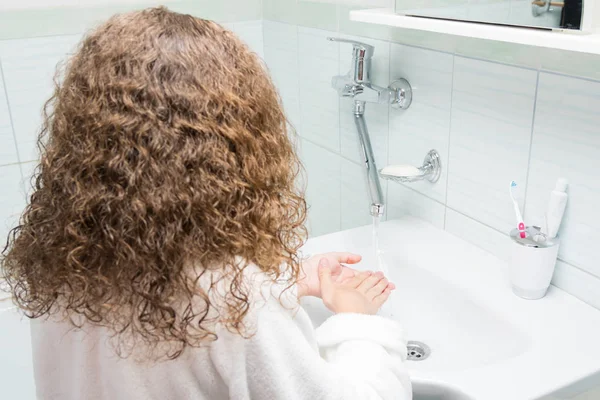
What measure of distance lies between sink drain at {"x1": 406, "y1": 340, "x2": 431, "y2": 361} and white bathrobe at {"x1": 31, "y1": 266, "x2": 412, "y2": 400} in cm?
33

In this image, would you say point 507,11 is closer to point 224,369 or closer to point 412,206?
point 412,206

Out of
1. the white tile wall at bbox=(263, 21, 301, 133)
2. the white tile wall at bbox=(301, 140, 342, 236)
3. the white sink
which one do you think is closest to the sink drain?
the white sink

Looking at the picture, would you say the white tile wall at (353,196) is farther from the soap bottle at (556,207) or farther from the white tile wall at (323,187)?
the soap bottle at (556,207)

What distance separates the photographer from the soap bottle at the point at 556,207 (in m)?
0.99

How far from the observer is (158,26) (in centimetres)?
60

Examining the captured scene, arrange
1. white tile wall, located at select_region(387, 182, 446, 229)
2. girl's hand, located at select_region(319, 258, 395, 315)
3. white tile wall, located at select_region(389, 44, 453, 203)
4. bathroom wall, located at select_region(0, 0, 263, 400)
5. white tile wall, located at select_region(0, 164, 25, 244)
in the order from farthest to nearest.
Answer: white tile wall, located at select_region(0, 164, 25, 244), bathroom wall, located at select_region(0, 0, 263, 400), white tile wall, located at select_region(387, 182, 446, 229), white tile wall, located at select_region(389, 44, 453, 203), girl's hand, located at select_region(319, 258, 395, 315)

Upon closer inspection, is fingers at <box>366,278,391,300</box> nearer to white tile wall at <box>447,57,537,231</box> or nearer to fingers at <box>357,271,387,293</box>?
fingers at <box>357,271,387,293</box>

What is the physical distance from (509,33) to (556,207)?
300 mm

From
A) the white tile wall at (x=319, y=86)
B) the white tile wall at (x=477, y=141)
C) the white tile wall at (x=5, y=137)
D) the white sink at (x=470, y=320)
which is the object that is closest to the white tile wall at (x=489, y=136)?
the white tile wall at (x=477, y=141)

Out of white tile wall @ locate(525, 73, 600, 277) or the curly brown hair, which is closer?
the curly brown hair

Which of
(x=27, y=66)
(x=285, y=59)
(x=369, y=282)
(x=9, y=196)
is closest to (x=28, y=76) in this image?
(x=27, y=66)

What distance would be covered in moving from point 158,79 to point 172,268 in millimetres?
182

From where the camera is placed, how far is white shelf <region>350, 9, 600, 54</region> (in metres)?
0.79

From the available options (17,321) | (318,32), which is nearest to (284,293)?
(17,321)
